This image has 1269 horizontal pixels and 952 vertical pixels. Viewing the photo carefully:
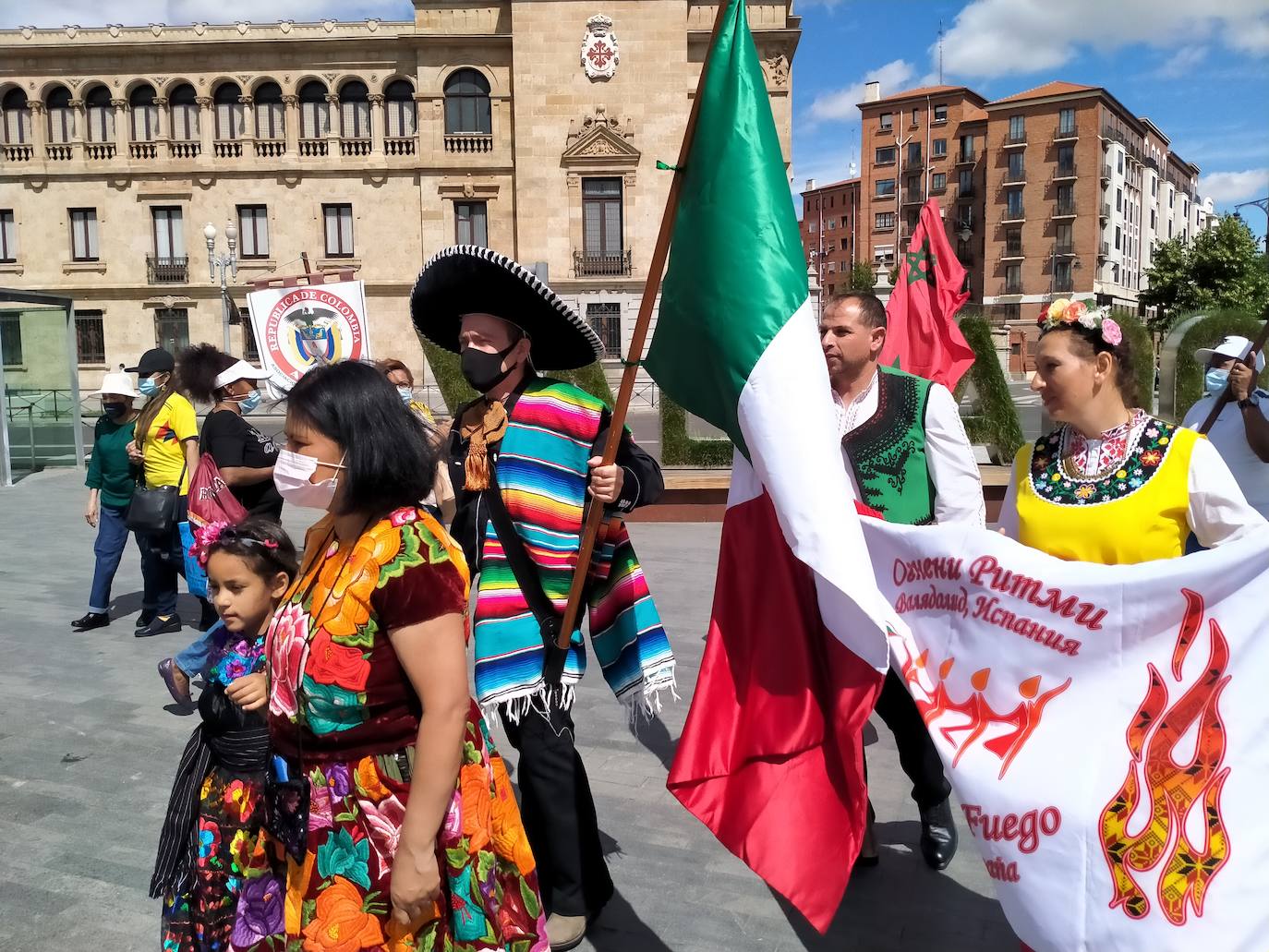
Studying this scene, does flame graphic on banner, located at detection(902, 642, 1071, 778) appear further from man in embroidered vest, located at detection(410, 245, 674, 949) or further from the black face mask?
the black face mask

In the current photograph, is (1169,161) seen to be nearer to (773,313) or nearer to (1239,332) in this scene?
(1239,332)

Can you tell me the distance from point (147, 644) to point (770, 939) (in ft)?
16.4

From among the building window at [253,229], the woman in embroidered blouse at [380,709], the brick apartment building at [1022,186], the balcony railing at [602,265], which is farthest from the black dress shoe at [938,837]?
the brick apartment building at [1022,186]

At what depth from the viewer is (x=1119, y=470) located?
2.80m

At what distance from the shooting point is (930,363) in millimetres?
7988

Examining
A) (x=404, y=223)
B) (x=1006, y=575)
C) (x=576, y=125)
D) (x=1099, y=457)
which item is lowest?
(x=1006, y=575)

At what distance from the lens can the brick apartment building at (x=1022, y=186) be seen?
70500 millimetres

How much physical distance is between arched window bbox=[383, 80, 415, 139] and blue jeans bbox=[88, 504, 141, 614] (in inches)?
1358

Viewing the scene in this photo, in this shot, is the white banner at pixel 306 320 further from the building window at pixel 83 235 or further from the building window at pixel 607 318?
the building window at pixel 83 235

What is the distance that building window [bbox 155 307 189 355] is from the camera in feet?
127

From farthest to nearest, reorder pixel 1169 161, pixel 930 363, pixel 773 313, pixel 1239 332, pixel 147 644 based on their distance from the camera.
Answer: pixel 1169 161 < pixel 1239 332 < pixel 930 363 < pixel 147 644 < pixel 773 313

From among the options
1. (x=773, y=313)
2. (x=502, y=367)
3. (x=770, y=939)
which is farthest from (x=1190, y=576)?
(x=502, y=367)

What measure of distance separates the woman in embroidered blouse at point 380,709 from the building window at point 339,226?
127 ft

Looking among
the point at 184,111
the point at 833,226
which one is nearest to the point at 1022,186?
the point at 833,226
